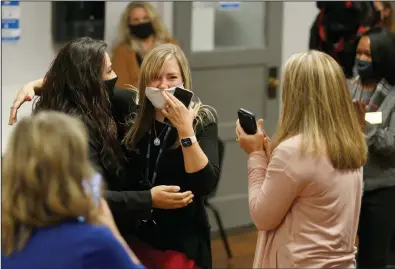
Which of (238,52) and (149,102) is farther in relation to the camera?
(238,52)

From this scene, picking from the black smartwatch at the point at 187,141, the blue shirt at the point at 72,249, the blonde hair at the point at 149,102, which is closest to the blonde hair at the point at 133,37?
the blonde hair at the point at 149,102

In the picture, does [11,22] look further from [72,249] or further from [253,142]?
[72,249]

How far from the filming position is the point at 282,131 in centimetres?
231

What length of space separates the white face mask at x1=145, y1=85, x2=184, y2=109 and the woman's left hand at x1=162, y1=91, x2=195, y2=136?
0.05 meters

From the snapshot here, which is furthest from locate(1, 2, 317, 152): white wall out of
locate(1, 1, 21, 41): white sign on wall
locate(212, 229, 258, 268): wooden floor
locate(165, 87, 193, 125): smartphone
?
locate(165, 87, 193, 125): smartphone

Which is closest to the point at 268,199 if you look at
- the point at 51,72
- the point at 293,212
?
the point at 293,212

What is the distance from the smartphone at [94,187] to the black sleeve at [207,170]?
2.02 ft

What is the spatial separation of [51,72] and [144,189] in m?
0.49

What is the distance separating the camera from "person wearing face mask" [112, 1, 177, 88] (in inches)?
175

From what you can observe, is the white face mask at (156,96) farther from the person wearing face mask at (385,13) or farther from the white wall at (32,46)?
the person wearing face mask at (385,13)

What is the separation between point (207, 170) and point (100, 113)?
39 centimetres

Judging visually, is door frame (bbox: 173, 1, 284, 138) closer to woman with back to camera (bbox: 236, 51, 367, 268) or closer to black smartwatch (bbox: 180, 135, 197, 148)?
black smartwatch (bbox: 180, 135, 197, 148)

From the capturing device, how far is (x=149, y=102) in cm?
264

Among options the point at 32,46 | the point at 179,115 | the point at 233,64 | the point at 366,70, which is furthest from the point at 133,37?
the point at 179,115
